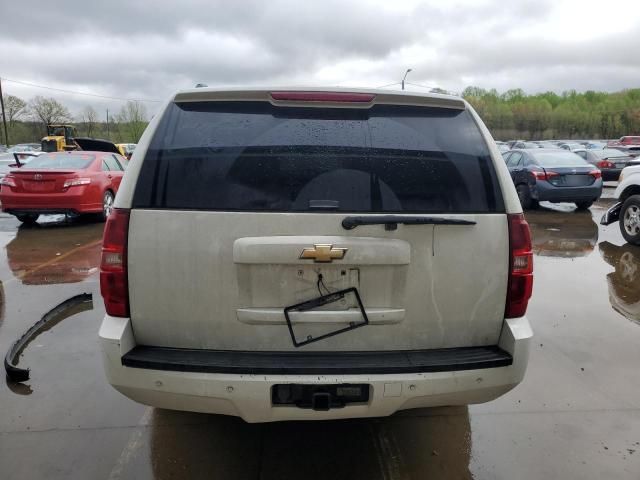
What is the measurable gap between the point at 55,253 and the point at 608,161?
1989 centimetres

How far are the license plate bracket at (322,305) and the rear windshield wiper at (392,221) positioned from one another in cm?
31

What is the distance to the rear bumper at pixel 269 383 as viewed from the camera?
2.18 m

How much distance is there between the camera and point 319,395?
7.18 ft

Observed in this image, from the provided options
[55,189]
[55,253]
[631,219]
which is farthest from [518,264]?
[55,189]

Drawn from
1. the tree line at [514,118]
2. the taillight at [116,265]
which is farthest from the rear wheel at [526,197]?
the tree line at [514,118]

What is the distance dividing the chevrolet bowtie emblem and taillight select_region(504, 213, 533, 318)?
2.79ft

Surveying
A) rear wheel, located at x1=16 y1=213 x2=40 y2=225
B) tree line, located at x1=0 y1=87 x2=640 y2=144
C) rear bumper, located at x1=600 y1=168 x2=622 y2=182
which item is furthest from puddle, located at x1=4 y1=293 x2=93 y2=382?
tree line, located at x1=0 y1=87 x2=640 y2=144

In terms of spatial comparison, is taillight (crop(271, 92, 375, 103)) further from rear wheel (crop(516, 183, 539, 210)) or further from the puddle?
rear wheel (crop(516, 183, 539, 210))

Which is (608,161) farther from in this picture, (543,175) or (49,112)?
(49,112)

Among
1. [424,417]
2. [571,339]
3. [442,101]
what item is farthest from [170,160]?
[571,339]

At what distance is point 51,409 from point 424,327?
8.29ft

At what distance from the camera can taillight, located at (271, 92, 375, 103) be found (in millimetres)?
2428

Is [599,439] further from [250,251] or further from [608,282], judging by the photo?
[608,282]

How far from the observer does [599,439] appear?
296cm
